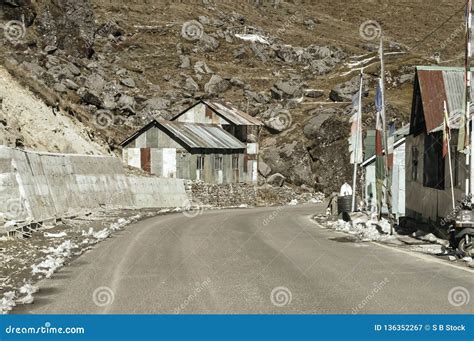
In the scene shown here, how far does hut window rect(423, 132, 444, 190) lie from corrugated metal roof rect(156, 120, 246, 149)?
3357 cm

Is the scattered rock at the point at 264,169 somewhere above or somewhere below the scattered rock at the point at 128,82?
below

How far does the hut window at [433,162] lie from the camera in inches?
1033

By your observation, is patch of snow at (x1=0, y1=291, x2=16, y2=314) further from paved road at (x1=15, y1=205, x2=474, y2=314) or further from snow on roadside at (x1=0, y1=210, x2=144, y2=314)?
paved road at (x1=15, y1=205, x2=474, y2=314)

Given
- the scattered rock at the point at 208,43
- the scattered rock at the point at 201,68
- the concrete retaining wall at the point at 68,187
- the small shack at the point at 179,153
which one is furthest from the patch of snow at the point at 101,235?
the scattered rock at the point at 208,43

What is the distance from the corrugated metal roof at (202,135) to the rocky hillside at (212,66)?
5.13 m

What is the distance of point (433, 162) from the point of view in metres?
27.5

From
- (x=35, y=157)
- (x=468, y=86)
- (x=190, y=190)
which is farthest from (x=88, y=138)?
(x=468, y=86)

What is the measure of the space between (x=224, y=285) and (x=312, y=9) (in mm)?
160948

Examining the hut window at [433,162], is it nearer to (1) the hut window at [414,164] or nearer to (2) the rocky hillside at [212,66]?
(1) the hut window at [414,164]

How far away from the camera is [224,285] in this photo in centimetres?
1295

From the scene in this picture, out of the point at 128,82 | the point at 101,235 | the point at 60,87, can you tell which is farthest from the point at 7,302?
the point at 128,82

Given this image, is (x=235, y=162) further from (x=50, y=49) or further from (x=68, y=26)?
(x=68, y=26)

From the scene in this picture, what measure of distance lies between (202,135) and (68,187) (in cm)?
3187

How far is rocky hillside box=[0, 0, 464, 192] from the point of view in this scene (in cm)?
7362
